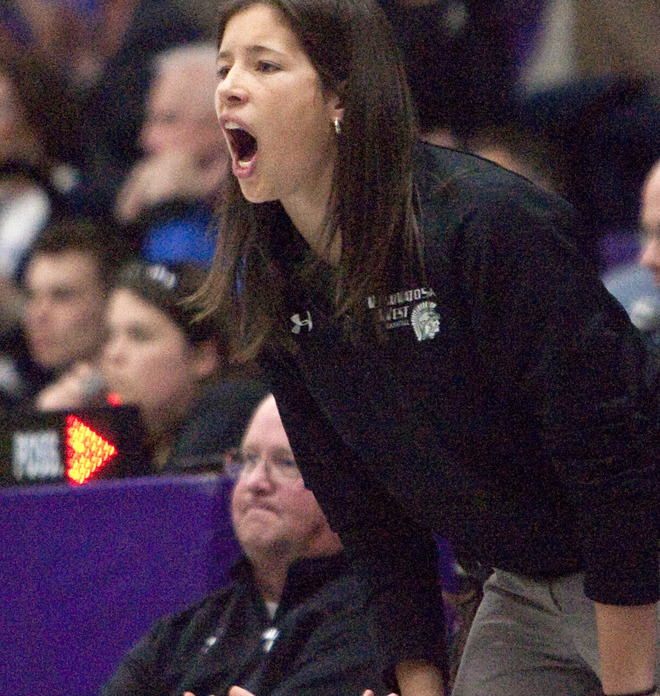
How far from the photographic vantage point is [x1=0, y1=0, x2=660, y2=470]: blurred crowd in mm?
3998

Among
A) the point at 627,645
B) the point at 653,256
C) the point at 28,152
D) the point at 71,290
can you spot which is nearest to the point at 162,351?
the point at 71,290

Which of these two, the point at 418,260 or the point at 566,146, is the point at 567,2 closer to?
the point at 566,146

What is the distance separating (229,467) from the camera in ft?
10.0

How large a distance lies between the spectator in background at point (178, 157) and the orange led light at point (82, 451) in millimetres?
1633

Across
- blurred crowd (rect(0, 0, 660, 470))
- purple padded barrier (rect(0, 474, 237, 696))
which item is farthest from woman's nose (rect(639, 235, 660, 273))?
purple padded barrier (rect(0, 474, 237, 696))

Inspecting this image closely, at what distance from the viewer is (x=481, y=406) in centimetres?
189

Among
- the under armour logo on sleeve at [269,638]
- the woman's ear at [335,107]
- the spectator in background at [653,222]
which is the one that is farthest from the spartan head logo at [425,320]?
the spectator in background at [653,222]

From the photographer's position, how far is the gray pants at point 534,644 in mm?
1982

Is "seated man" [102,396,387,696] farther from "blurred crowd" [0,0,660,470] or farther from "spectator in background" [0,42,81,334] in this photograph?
"spectator in background" [0,42,81,334]

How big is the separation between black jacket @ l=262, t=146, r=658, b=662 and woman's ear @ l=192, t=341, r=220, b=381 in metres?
1.83

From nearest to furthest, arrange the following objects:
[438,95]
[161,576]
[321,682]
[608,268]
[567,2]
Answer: [321,682] → [161,576] → [608,268] → [438,95] → [567,2]

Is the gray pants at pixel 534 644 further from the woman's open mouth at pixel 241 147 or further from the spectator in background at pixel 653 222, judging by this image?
the spectator in background at pixel 653 222

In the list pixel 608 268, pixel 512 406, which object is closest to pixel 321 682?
pixel 512 406

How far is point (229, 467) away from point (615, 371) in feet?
4.67
